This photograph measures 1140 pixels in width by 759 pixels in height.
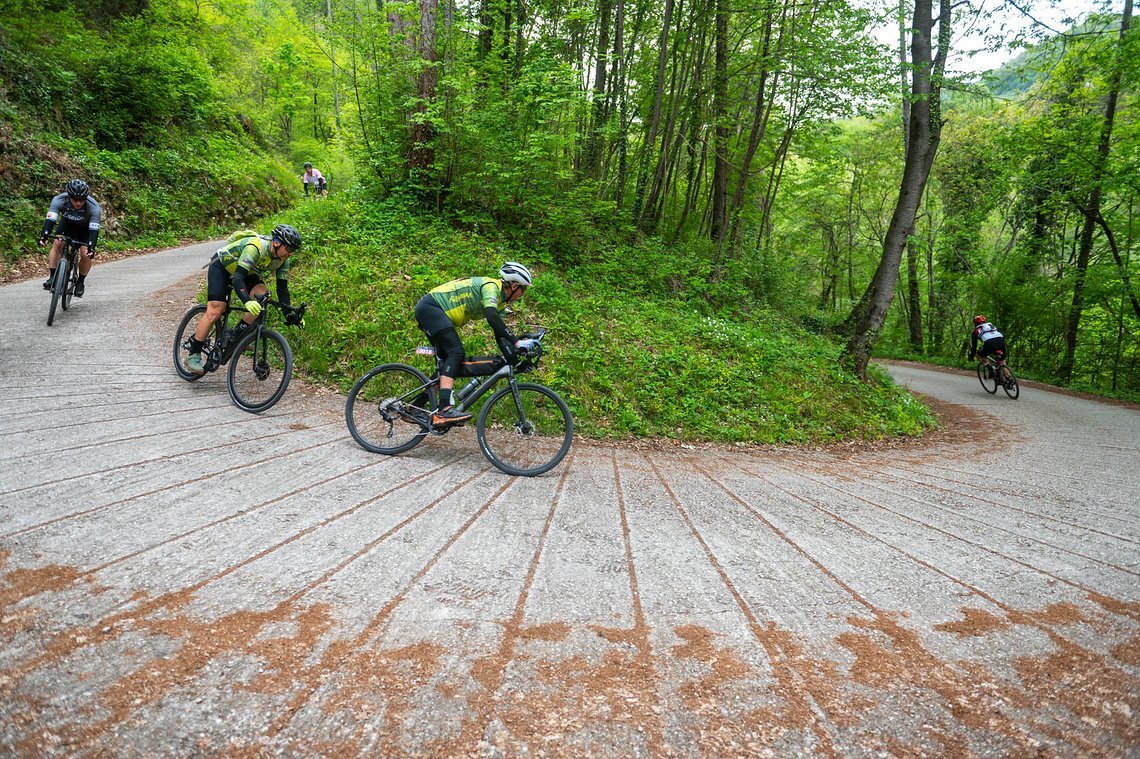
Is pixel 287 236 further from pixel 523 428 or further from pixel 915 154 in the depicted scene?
pixel 915 154

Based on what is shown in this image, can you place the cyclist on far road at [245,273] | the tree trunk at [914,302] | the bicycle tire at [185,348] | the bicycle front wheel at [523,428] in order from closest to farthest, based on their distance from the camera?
1. the bicycle front wheel at [523,428]
2. the cyclist on far road at [245,273]
3. the bicycle tire at [185,348]
4. the tree trunk at [914,302]

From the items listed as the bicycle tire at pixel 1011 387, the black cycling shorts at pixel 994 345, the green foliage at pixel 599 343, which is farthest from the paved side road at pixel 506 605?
the bicycle tire at pixel 1011 387

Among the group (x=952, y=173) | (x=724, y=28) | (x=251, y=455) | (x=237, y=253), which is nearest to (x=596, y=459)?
(x=251, y=455)

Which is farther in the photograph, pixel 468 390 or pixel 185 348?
pixel 185 348

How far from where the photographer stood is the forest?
31.6ft

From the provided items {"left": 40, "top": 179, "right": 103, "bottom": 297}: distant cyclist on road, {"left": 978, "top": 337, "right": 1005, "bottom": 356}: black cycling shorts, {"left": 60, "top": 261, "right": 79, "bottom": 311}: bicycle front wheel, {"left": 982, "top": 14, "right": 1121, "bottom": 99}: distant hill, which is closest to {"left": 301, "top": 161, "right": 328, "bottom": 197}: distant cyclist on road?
{"left": 40, "top": 179, "right": 103, "bottom": 297}: distant cyclist on road

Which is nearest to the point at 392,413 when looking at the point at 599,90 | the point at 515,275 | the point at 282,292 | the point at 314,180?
the point at 515,275

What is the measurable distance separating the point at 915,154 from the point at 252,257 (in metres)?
11.7

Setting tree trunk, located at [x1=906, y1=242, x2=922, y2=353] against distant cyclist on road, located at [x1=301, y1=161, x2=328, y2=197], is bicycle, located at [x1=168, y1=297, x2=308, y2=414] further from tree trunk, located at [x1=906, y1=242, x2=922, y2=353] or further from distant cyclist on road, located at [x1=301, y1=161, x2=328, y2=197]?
tree trunk, located at [x1=906, y1=242, x2=922, y2=353]

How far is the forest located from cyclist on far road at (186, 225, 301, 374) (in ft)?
4.90

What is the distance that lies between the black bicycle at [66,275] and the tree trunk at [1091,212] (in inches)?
852

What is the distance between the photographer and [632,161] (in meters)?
15.0

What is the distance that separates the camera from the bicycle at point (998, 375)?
511 inches

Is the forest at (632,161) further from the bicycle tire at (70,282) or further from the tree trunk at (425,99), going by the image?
the bicycle tire at (70,282)
